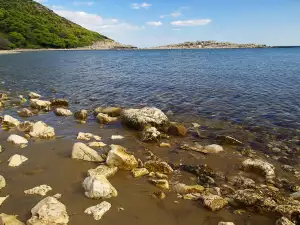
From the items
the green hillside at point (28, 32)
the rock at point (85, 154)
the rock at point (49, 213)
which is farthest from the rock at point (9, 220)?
the green hillside at point (28, 32)

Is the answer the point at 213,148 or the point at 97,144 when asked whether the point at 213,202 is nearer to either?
the point at 213,148

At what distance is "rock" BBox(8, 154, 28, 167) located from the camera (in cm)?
1000

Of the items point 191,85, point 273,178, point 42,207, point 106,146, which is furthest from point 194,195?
point 191,85

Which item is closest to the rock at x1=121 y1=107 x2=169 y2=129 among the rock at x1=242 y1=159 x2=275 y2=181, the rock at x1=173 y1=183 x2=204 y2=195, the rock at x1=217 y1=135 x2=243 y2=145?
the rock at x1=217 y1=135 x2=243 y2=145

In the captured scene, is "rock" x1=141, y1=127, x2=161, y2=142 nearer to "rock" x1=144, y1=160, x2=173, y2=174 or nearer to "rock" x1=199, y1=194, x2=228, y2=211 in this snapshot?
"rock" x1=144, y1=160, x2=173, y2=174

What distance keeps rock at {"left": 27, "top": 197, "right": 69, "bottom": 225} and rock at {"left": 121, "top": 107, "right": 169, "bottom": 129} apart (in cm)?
829

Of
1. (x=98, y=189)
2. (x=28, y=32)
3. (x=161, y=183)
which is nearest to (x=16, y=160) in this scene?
(x=98, y=189)

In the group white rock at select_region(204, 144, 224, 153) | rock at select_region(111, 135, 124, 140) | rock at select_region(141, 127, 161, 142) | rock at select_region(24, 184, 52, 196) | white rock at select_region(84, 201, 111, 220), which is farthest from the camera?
rock at select_region(111, 135, 124, 140)

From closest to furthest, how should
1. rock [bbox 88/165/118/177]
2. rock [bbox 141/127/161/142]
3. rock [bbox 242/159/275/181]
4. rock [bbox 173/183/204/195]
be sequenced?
rock [bbox 173/183/204/195] → rock [bbox 88/165/118/177] → rock [bbox 242/159/275/181] → rock [bbox 141/127/161/142]

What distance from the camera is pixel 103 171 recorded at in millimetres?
9484

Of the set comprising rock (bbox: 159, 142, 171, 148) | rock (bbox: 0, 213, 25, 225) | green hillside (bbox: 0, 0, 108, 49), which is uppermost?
green hillside (bbox: 0, 0, 108, 49)

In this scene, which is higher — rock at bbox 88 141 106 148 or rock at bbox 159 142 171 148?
rock at bbox 88 141 106 148

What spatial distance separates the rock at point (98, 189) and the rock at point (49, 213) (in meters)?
0.92

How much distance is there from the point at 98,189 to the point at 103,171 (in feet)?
5.16
